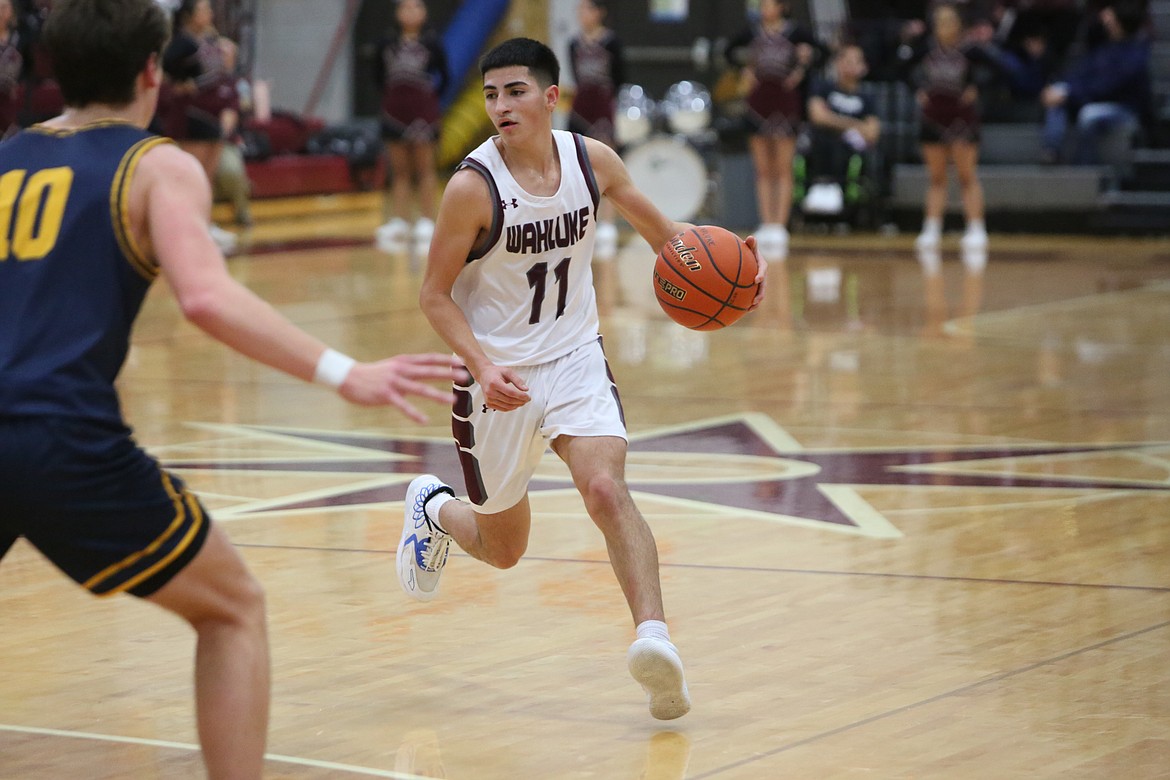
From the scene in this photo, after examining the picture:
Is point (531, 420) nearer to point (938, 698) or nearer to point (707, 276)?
point (707, 276)

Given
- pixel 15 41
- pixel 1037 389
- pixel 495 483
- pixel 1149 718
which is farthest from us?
pixel 15 41

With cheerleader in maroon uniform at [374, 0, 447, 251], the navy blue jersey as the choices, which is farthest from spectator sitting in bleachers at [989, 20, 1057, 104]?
the navy blue jersey

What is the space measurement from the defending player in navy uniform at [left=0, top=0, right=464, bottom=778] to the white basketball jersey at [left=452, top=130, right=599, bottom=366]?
62.8 inches

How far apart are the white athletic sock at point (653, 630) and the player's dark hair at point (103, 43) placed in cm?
175

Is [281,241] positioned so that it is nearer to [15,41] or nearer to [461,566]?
[15,41]

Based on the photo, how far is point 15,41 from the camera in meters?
15.0

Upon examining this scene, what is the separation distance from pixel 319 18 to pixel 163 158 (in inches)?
909

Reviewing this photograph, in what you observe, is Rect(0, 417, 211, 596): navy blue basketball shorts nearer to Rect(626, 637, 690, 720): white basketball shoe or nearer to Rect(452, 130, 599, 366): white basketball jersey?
Rect(626, 637, 690, 720): white basketball shoe

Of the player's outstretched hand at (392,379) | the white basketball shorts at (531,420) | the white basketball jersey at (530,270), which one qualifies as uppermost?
the player's outstretched hand at (392,379)

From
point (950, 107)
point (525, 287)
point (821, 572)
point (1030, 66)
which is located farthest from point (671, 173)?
point (525, 287)

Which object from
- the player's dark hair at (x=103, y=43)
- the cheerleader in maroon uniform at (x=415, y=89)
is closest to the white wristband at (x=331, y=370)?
the player's dark hair at (x=103, y=43)

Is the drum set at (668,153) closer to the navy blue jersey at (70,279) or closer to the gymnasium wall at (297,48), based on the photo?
the gymnasium wall at (297,48)

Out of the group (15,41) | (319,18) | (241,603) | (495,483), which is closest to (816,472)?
(495,483)

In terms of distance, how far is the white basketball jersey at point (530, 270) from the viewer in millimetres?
4613
